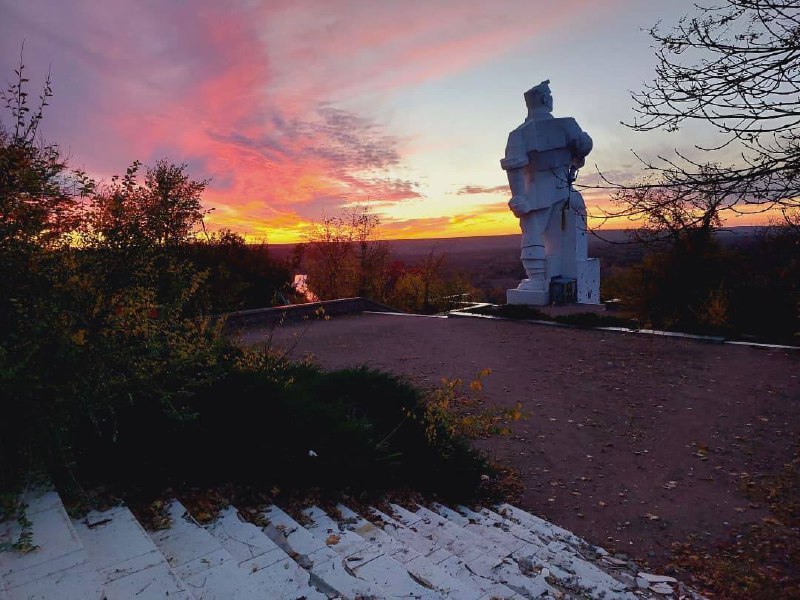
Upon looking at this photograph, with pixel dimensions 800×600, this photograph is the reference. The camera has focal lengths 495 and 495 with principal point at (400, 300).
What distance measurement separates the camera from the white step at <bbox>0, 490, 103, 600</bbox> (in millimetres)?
1541

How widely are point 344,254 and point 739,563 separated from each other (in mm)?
15771

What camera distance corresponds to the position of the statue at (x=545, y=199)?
46.7 ft

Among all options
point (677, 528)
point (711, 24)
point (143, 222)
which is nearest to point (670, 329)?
point (677, 528)

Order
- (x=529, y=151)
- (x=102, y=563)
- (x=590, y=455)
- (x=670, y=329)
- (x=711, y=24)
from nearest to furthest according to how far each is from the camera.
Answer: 1. (x=102, y=563)
2. (x=711, y=24)
3. (x=590, y=455)
4. (x=670, y=329)
5. (x=529, y=151)

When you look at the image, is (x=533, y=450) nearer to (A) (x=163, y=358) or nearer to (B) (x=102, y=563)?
(A) (x=163, y=358)

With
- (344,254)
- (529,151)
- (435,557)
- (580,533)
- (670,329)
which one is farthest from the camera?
(344,254)

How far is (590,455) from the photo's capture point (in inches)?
181

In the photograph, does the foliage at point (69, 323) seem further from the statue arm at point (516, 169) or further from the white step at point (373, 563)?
the statue arm at point (516, 169)

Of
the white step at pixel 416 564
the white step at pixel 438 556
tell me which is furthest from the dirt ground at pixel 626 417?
the white step at pixel 416 564

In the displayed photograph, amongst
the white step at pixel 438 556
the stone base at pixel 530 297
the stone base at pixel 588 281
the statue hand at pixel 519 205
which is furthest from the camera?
the stone base at pixel 588 281

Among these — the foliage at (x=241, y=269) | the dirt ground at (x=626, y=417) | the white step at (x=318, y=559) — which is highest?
the foliage at (x=241, y=269)

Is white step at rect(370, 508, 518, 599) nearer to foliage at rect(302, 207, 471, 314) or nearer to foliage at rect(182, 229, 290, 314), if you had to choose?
foliage at rect(182, 229, 290, 314)

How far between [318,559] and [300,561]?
76mm

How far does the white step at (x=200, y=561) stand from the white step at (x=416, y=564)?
2.35 ft
